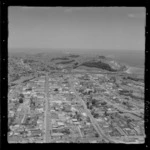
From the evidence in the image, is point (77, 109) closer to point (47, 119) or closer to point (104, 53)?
point (47, 119)

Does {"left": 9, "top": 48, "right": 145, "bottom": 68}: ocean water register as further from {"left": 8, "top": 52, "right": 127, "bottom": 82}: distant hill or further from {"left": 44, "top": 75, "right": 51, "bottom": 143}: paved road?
{"left": 44, "top": 75, "right": 51, "bottom": 143}: paved road

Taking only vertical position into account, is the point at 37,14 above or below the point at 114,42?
above

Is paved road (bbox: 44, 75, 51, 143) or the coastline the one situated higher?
the coastline

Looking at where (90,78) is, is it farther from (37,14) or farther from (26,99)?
(37,14)

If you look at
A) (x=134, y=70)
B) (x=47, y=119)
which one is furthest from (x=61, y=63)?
(x=134, y=70)

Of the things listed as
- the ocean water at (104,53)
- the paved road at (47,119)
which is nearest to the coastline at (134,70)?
the ocean water at (104,53)

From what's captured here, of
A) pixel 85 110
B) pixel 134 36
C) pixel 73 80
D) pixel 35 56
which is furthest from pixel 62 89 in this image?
pixel 134 36

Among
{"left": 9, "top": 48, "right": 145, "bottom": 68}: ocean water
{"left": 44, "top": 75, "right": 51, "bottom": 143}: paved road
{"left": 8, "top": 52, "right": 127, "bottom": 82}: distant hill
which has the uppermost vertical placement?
{"left": 9, "top": 48, "right": 145, "bottom": 68}: ocean water

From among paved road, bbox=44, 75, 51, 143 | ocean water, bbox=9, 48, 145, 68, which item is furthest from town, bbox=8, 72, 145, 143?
ocean water, bbox=9, 48, 145, 68
